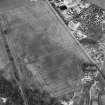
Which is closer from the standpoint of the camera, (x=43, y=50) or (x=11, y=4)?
(x=43, y=50)

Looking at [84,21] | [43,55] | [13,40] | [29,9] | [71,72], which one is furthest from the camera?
[29,9]

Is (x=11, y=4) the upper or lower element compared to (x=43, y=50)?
upper

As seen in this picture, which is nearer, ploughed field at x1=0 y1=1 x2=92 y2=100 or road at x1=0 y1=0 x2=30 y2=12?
ploughed field at x1=0 y1=1 x2=92 y2=100

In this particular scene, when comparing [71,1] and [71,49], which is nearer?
[71,49]

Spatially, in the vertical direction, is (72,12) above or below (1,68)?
above

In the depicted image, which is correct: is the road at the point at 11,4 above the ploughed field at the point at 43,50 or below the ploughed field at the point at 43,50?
above

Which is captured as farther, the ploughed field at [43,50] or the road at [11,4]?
the road at [11,4]

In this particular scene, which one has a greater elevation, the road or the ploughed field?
the road

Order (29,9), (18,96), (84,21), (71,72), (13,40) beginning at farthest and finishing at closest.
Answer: (29,9) < (84,21) < (13,40) < (71,72) < (18,96)

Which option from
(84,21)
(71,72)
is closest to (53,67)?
(71,72)

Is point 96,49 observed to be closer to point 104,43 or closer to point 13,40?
point 104,43
